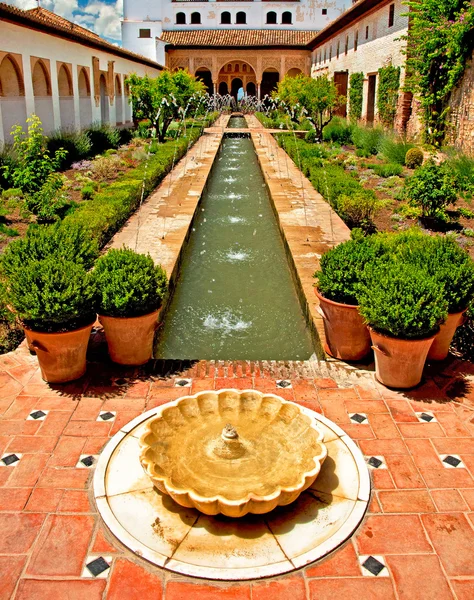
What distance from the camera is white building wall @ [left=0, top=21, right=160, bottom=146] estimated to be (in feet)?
48.2

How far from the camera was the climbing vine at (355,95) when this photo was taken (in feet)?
79.1

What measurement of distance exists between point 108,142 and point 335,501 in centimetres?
1851

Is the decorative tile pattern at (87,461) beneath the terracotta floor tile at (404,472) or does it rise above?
above

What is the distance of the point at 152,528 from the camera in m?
2.94

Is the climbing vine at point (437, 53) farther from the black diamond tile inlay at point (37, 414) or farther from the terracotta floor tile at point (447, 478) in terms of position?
the black diamond tile inlay at point (37, 414)

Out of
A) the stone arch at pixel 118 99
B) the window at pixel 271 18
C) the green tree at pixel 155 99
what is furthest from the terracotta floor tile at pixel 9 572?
the window at pixel 271 18

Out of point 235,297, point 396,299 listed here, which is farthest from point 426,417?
point 235,297

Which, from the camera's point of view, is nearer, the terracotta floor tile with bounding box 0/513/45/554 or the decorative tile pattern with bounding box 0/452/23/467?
the terracotta floor tile with bounding box 0/513/45/554

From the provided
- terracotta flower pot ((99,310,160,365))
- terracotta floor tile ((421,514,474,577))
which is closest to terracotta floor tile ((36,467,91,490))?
terracotta flower pot ((99,310,160,365))

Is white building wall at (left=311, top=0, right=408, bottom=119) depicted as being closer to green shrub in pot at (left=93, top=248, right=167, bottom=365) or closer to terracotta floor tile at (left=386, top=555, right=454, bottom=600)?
green shrub in pot at (left=93, top=248, right=167, bottom=365)

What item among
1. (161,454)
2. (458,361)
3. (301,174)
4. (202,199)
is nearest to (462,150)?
(301,174)

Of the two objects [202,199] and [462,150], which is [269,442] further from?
[462,150]

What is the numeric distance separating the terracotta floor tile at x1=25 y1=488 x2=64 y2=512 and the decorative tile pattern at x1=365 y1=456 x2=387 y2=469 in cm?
186

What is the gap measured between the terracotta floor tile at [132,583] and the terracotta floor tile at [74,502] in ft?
1.52
